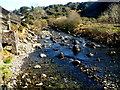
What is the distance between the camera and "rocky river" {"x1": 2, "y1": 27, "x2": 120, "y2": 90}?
12.0 meters

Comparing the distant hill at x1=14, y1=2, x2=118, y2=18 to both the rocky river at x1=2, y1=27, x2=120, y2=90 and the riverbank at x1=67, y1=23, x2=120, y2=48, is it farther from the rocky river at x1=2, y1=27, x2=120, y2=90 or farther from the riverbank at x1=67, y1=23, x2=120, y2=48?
the rocky river at x1=2, y1=27, x2=120, y2=90

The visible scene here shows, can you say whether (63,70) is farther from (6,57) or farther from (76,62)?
(6,57)

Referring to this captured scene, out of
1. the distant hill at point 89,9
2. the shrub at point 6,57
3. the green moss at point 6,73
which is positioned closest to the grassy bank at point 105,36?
the shrub at point 6,57

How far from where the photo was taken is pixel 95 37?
28.5m

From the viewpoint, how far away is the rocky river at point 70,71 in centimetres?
1195

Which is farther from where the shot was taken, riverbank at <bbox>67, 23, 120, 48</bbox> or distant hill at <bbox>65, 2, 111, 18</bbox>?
distant hill at <bbox>65, 2, 111, 18</bbox>

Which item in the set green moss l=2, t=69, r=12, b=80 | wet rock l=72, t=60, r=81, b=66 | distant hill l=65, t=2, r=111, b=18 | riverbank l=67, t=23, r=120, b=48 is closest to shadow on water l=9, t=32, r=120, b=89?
wet rock l=72, t=60, r=81, b=66

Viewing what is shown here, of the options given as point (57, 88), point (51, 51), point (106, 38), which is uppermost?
point (106, 38)

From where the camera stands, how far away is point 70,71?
14633 millimetres

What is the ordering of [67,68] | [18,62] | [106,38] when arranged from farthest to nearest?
[106,38] → [18,62] → [67,68]

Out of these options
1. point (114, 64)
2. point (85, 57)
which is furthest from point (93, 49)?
point (114, 64)

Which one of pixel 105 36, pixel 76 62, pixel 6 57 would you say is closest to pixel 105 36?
pixel 105 36

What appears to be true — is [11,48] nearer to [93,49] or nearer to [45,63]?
[45,63]

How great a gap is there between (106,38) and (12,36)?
58.9 feet
